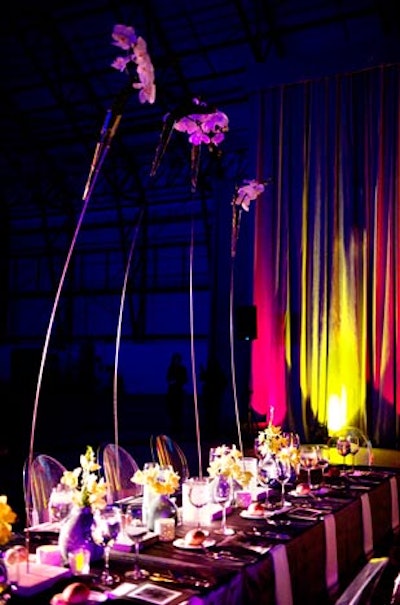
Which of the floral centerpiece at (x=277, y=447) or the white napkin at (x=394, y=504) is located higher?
the floral centerpiece at (x=277, y=447)

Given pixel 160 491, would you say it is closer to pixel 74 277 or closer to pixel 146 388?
pixel 146 388

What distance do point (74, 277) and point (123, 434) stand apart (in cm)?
982

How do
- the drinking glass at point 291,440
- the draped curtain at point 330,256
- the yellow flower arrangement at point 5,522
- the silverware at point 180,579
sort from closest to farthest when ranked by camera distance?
the yellow flower arrangement at point 5,522 → the silverware at point 180,579 → the drinking glass at point 291,440 → the draped curtain at point 330,256

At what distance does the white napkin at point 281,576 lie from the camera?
239 cm

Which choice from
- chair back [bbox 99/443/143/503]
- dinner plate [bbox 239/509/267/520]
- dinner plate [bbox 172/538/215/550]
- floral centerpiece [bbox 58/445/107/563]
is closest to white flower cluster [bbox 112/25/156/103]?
floral centerpiece [bbox 58/445/107/563]

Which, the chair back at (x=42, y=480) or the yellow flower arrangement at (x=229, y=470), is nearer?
the yellow flower arrangement at (x=229, y=470)

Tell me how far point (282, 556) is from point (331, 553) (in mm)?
507

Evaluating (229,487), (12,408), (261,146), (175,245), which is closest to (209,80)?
(261,146)

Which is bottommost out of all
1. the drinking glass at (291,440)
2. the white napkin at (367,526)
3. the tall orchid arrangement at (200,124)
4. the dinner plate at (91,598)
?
the white napkin at (367,526)

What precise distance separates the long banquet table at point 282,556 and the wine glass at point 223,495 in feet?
0.13

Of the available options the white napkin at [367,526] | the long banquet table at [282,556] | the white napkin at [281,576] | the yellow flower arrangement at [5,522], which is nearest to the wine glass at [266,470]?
the long banquet table at [282,556]

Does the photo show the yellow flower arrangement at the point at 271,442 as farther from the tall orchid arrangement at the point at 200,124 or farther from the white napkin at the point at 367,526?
the tall orchid arrangement at the point at 200,124

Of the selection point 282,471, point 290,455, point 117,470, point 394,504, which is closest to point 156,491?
point 282,471

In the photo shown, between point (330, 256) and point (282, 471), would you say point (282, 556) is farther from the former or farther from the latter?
point (330, 256)
